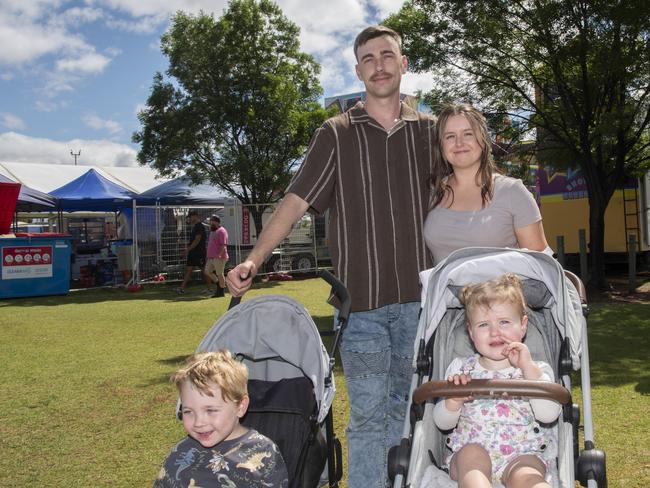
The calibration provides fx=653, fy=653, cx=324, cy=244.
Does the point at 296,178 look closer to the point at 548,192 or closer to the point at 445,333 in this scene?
the point at 445,333

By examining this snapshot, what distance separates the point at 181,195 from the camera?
20969 millimetres

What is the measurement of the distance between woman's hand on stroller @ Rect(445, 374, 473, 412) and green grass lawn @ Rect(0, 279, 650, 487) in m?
1.97

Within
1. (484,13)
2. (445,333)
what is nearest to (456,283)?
(445,333)

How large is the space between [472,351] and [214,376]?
1.25 m

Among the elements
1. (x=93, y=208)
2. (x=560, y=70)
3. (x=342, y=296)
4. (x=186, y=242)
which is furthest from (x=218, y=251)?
(x=342, y=296)

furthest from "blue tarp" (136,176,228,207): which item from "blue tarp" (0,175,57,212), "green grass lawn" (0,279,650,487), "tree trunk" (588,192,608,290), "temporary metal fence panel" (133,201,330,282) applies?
"tree trunk" (588,192,608,290)

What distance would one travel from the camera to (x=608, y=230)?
1722 cm

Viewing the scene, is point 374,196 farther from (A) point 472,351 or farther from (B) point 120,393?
(B) point 120,393

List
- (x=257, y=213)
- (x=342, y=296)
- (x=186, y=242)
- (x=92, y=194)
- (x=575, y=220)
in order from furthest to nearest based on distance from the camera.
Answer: (x=257, y=213) < (x=92, y=194) < (x=186, y=242) < (x=575, y=220) < (x=342, y=296)

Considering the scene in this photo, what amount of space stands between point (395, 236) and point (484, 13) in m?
11.5

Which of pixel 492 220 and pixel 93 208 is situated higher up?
pixel 93 208

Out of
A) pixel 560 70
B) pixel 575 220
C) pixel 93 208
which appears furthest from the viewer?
pixel 93 208

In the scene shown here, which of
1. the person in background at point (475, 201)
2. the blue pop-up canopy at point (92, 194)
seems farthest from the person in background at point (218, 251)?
the person in background at point (475, 201)

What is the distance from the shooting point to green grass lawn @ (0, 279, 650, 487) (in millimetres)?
4617
